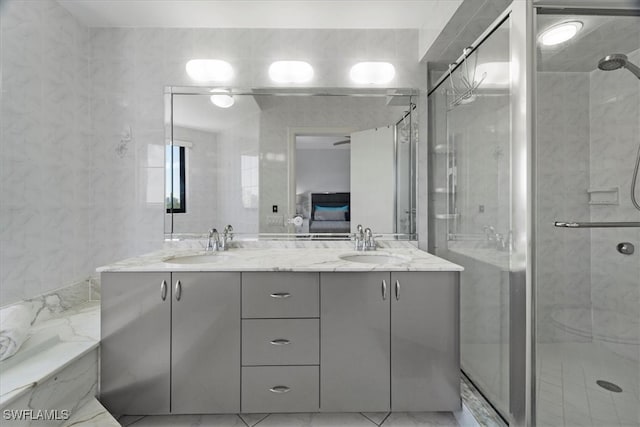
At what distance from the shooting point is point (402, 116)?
85.8 inches

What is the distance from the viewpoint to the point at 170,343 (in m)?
1.51

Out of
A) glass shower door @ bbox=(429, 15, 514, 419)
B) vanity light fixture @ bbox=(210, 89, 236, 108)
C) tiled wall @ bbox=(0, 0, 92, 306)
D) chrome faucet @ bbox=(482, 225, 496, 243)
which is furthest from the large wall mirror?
chrome faucet @ bbox=(482, 225, 496, 243)

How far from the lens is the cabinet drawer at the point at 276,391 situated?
4.93 ft

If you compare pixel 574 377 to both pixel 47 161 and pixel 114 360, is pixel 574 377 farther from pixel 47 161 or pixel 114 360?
pixel 47 161

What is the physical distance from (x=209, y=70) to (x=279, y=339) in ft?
6.03

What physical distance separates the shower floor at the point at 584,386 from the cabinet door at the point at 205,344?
136cm

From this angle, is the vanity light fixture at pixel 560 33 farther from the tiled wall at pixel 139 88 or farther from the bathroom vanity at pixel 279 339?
the bathroom vanity at pixel 279 339

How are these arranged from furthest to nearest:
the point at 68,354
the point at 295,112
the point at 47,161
Result: 1. the point at 295,112
2. the point at 47,161
3. the point at 68,354

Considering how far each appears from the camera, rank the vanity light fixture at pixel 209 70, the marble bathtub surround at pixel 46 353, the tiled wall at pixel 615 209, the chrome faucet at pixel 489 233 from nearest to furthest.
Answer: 1. the marble bathtub surround at pixel 46 353
2. the chrome faucet at pixel 489 233
3. the tiled wall at pixel 615 209
4. the vanity light fixture at pixel 209 70

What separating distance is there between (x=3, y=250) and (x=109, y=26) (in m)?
1.60

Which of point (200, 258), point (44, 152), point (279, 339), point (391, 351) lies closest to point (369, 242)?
point (391, 351)

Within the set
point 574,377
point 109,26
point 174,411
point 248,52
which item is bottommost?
point 174,411

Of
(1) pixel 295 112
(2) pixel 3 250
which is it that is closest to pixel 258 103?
(1) pixel 295 112

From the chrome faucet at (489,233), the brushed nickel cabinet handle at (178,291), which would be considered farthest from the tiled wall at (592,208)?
the brushed nickel cabinet handle at (178,291)
